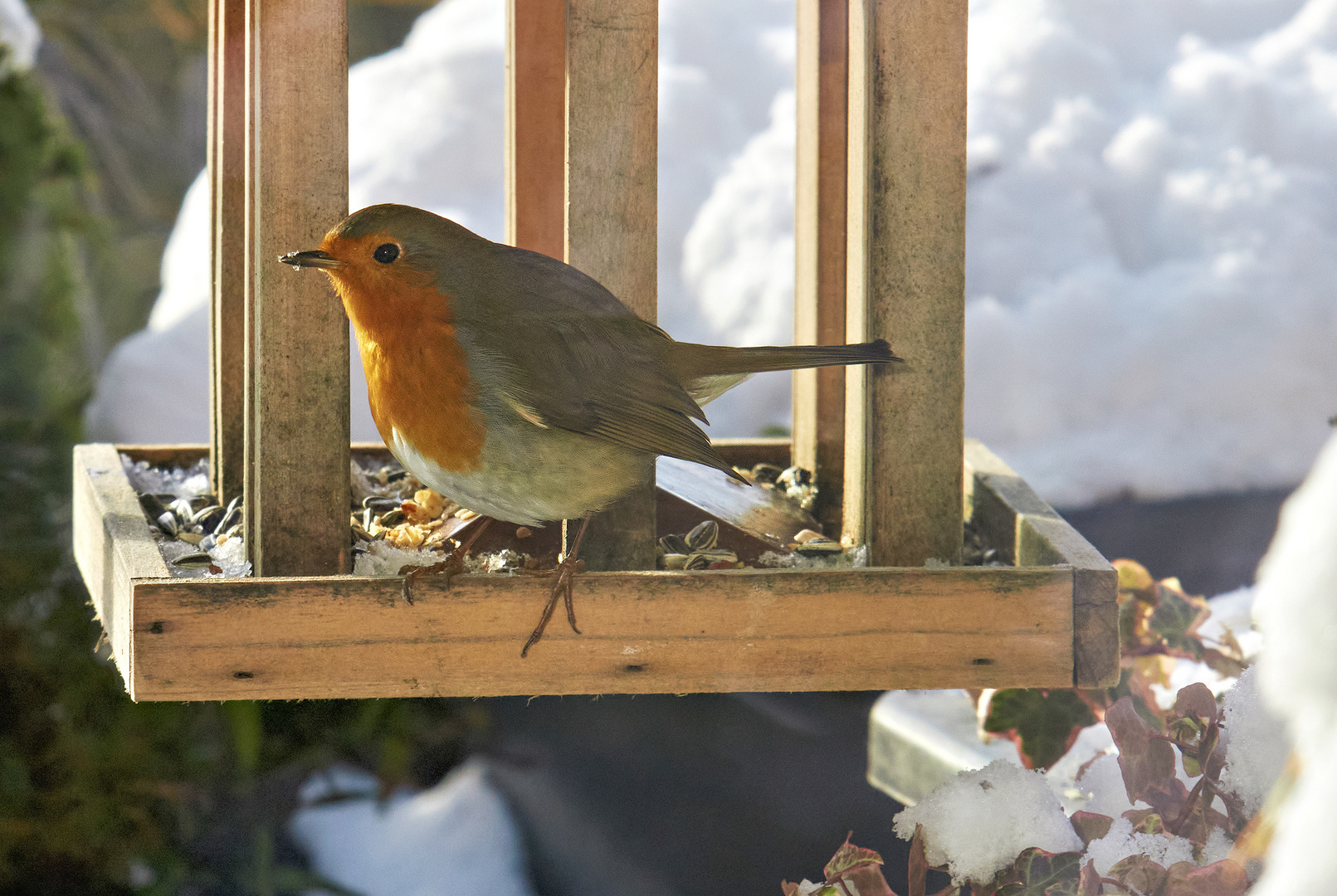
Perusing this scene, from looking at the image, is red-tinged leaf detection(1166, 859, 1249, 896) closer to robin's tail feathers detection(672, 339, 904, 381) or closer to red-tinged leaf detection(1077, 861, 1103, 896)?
red-tinged leaf detection(1077, 861, 1103, 896)

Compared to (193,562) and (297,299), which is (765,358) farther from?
(193,562)

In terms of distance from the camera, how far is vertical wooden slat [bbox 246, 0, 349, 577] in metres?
1.15

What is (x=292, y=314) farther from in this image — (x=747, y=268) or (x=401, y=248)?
(x=747, y=268)

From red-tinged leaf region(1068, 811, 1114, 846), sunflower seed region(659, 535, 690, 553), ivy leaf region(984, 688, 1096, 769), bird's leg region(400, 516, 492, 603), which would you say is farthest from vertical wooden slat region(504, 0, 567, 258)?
red-tinged leaf region(1068, 811, 1114, 846)

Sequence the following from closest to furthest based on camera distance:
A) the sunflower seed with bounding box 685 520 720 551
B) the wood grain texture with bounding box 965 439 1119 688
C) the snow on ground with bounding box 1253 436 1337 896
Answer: the snow on ground with bounding box 1253 436 1337 896
the wood grain texture with bounding box 965 439 1119 688
the sunflower seed with bounding box 685 520 720 551

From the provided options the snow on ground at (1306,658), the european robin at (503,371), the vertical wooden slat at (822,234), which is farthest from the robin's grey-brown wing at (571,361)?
the snow on ground at (1306,658)

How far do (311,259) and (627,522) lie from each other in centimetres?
41

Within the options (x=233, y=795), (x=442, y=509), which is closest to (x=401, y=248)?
(x=442, y=509)

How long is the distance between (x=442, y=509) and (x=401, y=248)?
42 cm

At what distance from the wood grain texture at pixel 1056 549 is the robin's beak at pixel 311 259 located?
2.39ft

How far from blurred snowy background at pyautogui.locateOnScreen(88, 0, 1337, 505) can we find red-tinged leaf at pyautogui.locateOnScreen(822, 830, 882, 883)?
1.29m

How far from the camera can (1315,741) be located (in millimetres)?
436

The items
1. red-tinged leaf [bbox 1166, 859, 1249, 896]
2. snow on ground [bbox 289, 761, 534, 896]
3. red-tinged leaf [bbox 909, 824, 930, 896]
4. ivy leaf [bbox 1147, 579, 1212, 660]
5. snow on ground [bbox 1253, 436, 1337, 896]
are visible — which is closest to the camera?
snow on ground [bbox 1253, 436, 1337, 896]

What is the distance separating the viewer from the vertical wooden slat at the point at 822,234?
1.56m
